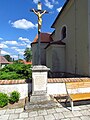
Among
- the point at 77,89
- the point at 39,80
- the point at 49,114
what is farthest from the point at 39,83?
the point at 77,89

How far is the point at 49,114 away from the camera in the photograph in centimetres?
552

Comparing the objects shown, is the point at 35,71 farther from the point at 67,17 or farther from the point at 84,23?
the point at 67,17

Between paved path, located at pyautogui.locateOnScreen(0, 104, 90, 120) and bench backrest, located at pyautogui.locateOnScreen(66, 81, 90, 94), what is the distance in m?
0.92

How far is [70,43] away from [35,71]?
7775mm

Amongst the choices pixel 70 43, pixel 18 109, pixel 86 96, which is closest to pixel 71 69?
pixel 70 43

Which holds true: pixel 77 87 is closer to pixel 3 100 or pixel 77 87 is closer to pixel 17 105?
pixel 17 105

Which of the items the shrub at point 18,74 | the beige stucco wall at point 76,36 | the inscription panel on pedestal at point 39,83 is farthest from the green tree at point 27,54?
the inscription panel on pedestal at point 39,83

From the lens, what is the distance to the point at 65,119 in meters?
5.05

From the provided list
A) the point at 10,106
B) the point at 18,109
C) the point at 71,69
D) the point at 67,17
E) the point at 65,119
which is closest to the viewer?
the point at 65,119

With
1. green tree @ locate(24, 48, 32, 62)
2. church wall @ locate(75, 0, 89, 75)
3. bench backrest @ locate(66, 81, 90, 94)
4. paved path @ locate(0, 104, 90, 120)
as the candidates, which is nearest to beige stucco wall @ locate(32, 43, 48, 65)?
church wall @ locate(75, 0, 89, 75)

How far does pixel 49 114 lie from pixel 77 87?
78.7 inches

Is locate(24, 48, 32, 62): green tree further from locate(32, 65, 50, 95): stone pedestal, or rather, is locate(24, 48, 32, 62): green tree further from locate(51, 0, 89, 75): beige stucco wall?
locate(32, 65, 50, 95): stone pedestal

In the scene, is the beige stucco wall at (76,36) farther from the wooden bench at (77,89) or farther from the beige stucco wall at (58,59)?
the wooden bench at (77,89)

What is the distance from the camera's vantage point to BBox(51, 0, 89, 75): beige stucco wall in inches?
413
